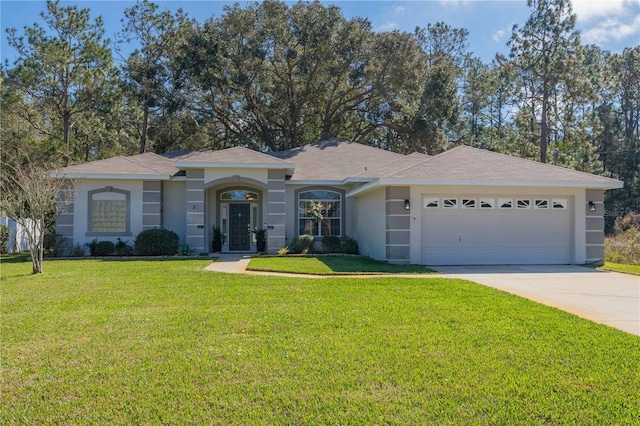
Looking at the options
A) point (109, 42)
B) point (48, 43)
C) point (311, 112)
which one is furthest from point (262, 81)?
point (48, 43)

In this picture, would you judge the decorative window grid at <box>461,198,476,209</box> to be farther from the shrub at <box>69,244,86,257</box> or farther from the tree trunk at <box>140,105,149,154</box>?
the tree trunk at <box>140,105,149,154</box>

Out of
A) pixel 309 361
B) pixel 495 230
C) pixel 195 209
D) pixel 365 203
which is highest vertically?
pixel 365 203

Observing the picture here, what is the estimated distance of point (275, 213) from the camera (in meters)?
17.3

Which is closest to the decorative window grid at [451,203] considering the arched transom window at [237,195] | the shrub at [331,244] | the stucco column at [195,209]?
the shrub at [331,244]

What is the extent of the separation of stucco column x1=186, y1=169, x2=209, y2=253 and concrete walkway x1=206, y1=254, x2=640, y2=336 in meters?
2.45

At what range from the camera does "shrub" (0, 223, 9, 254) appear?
1873cm

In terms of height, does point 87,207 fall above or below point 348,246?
above

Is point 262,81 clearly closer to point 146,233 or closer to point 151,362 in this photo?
point 146,233

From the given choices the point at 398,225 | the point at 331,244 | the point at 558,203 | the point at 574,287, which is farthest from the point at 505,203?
the point at 331,244

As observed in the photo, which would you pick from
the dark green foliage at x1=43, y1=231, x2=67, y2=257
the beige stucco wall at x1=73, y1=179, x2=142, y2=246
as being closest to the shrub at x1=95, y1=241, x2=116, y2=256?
the beige stucco wall at x1=73, y1=179, x2=142, y2=246

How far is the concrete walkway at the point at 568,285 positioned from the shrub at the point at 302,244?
2831 mm

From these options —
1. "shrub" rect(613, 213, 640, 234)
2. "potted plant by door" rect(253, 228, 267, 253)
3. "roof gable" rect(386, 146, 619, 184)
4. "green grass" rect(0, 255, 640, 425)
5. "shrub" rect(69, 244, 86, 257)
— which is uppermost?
"roof gable" rect(386, 146, 619, 184)

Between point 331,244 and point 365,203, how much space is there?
218 centimetres

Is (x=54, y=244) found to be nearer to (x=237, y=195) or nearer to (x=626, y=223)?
(x=237, y=195)
